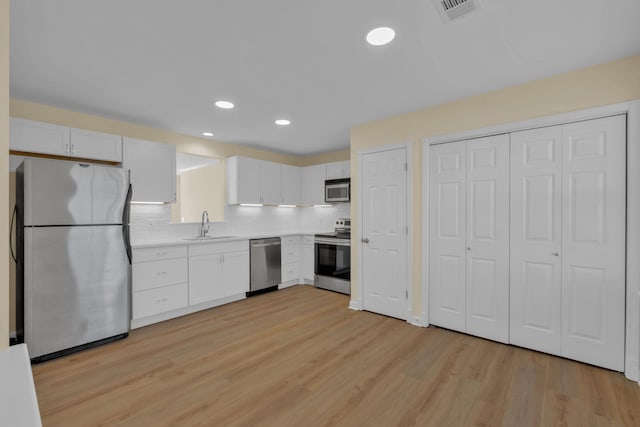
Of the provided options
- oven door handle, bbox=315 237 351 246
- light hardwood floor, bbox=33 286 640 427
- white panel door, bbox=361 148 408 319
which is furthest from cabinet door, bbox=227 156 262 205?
light hardwood floor, bbox=33 286 640 427

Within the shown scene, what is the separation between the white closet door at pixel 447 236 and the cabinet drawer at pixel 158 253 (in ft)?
9.68

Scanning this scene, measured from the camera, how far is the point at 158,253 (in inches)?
137

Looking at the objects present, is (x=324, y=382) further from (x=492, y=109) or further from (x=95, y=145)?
(x=95, y=145)

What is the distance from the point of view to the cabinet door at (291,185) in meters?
5.35

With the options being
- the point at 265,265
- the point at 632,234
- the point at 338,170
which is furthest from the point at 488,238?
the point at 265,265

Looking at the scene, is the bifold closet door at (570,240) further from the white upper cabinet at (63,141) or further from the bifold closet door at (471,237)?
the white upper cabinet at (63,141)

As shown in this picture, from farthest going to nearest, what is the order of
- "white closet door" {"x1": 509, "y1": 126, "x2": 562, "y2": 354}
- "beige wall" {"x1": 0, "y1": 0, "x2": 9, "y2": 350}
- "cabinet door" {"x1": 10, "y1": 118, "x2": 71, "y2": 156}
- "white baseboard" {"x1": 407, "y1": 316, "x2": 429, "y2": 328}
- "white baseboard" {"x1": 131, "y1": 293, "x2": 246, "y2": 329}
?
"white baseboard" {"x1": 131, "y1": 293, "x2": 246, "y2": 329}
"white baseboard" {"x1": 407, "y1": 316, "x2": 429, "y2": 328}
"cabinet door" {"x1": 10, "y1": 118, "x2": 71, "y2": 156}
"white closet door" {"x1": 509, "y1": 126, "x2": 562, "y2": 354}
"beige wall" {"x1": 0, "y1": 0, "x2": 9, "y2": 350}

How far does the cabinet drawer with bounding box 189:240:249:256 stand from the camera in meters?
3.82

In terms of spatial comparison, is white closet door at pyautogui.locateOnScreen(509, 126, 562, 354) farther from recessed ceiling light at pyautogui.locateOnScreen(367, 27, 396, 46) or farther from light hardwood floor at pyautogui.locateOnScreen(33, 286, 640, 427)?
recessed ceiling light at pyautogui.locateOnScreen(367, 27, 396, 46)

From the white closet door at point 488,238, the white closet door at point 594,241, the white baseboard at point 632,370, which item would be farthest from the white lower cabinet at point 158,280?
the white baseboard at point 632,370

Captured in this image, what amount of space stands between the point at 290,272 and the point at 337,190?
160 cm

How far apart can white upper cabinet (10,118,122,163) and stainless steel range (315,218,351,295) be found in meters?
2.97

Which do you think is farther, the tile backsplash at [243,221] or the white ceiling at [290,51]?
the tile backsplash at [243,221]

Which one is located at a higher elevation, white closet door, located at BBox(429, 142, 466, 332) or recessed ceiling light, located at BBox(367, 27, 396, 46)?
recessed ceiling light, located at BBox(367, 27, 396, 46)
